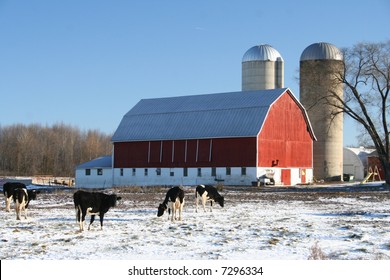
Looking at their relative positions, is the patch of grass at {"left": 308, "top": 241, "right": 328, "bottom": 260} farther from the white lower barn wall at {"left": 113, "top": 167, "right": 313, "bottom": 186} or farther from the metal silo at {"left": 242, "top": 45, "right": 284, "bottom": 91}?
the metal silo at {"left": 242, "top": 45, "right": 284, "bottom": 91}

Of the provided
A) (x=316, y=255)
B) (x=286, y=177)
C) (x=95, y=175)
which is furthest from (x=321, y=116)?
(x=316, y=255)

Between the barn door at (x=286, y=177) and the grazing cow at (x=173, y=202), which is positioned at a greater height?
the barn door at (x=286, y=177)

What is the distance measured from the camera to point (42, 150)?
110 m

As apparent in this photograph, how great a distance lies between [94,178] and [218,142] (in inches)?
561

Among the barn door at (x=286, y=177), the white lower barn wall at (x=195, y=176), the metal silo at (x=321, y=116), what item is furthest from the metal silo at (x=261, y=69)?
the barn door at (x=286, y=177)

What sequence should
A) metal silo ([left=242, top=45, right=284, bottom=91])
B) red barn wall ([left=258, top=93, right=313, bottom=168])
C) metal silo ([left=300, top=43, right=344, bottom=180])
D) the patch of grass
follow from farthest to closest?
1. metal silo ([left=242, top=45, right=284, bottom=91])
2. metal silo ([left=300, top=43, right=344, bottom=180])
3. red barn wall ([left=258, top=93, right=313, bottom=168])
4. the patch of grass

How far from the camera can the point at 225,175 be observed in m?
55.2

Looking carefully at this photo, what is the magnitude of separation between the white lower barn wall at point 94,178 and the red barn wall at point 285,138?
1595 centimetres

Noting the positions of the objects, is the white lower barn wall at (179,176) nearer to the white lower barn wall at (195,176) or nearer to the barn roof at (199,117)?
the white lower barn wall at (195,176)

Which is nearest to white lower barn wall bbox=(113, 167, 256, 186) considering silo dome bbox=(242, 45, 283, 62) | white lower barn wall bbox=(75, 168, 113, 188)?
white lower barn wall bbox=(75, 168, 113, 188)

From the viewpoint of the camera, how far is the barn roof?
56250 millimetres

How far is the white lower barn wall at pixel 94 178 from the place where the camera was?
206 feet

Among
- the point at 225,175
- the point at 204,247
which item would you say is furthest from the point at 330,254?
the point at 225,175

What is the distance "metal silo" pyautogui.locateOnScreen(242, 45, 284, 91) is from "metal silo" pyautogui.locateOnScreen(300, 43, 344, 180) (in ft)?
9.00
